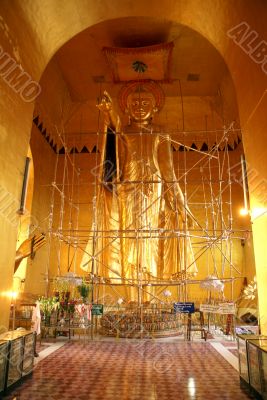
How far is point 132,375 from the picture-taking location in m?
3.45

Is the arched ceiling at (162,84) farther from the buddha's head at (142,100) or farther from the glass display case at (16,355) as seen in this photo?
the glass display case at (16,355)

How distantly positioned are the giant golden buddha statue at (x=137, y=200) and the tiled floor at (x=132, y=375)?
67.7 inches

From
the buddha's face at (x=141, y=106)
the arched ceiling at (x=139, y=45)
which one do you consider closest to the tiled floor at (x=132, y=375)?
the buddha's face at (x=141, y=106)

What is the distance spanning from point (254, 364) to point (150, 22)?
270 inches

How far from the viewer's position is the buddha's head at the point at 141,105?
24.2 ft

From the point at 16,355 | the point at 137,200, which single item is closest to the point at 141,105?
the point at 137,200

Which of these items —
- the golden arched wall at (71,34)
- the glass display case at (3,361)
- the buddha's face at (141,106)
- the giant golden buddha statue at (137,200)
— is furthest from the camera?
the buddha's face at (141,106)

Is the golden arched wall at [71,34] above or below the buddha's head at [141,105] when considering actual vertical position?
below

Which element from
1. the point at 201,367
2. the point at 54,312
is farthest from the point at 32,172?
the point at 201,367

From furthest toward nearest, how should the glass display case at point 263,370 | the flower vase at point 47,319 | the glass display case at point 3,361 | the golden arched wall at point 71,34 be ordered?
the flower vase at point 47,319 < the golden arched wall at point 71,34 < the glass display case at point 3,361 < the glass display case at point 263,370

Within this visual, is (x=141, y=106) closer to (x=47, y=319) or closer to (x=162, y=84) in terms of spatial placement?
(x=162, y=84)

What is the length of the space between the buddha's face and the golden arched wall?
2725 millimetres

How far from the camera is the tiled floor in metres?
2.84

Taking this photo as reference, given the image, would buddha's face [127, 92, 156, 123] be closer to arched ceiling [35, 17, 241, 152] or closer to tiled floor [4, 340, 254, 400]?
arched ceiling [35, 17, 241, 152]
